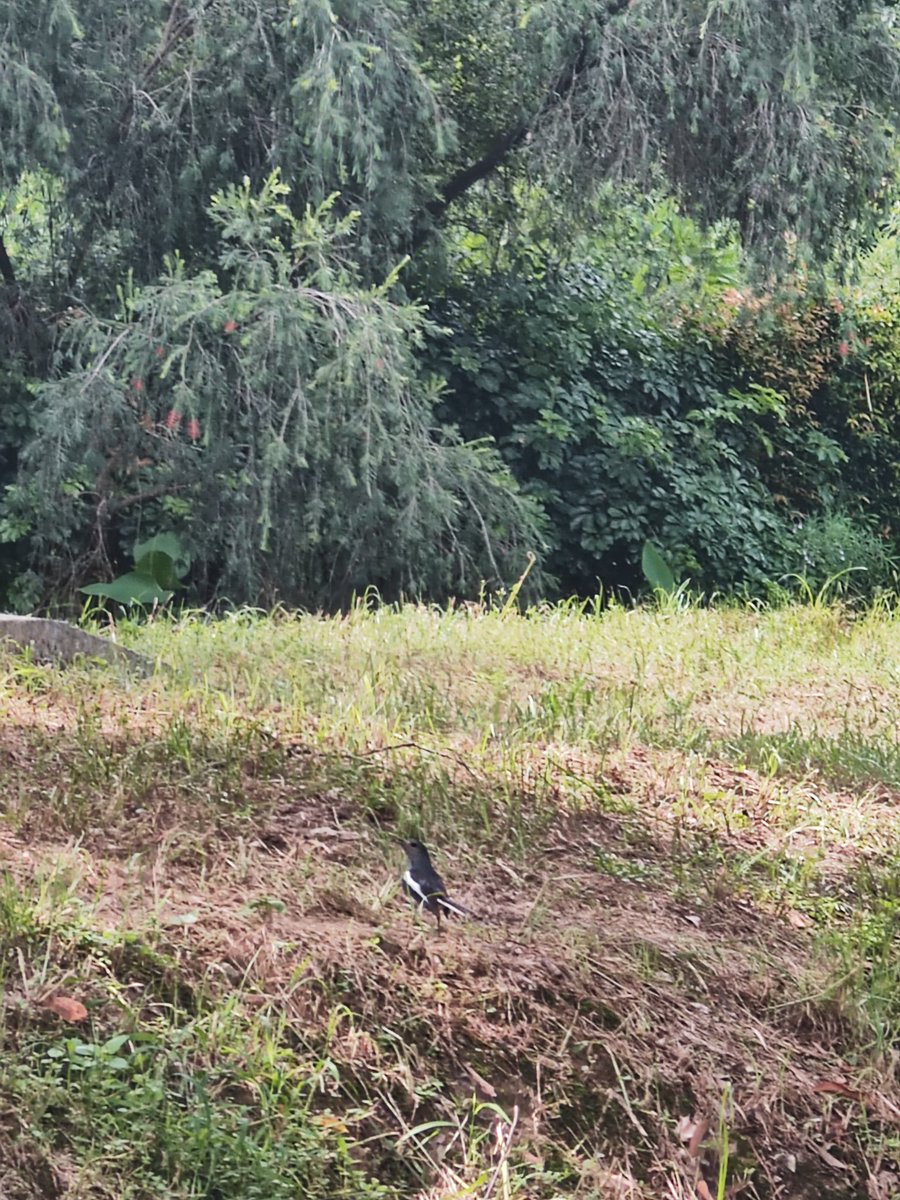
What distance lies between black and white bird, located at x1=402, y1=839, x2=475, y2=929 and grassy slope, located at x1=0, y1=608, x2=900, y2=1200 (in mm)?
67

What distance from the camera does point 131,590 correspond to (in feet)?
29.3

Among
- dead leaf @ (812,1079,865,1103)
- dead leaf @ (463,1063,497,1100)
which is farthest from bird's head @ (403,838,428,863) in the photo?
dead leaf @ (812,1079,865,1103)

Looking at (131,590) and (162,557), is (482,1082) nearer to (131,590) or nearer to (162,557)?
(131,590)

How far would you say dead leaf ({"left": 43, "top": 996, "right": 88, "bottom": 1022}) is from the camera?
9.34ft

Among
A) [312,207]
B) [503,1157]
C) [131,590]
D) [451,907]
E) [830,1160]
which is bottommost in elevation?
[131,590]

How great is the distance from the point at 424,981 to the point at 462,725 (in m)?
2.01

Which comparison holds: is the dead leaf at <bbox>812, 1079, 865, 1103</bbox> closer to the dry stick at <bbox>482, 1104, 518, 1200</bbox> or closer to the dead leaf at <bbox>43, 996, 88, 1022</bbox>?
the dry stick at <bbox>482, 1104, 518, 1200</bbox>

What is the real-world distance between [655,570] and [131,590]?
3.94 meters

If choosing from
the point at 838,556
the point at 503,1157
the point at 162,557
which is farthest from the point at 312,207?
the point at 503,1157

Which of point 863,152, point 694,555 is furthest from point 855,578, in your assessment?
point 863,152

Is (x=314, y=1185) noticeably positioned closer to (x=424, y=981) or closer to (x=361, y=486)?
(x=424, y=981)

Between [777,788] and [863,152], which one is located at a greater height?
[863,152]

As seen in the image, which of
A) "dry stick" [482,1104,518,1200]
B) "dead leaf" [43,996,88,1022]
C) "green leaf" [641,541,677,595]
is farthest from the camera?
"green leaf" [641,541,677,595]

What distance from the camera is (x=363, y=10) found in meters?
9.12
